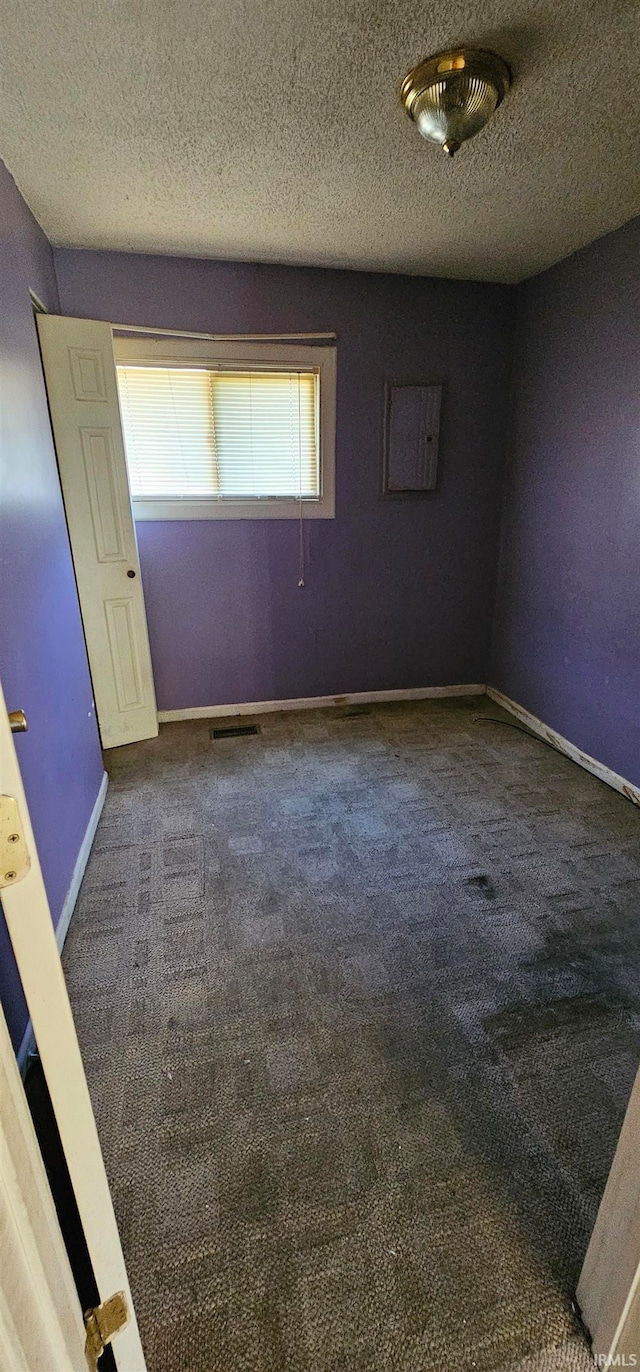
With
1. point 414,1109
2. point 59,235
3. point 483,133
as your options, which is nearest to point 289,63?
point 483,133

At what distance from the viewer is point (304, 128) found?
1.72m

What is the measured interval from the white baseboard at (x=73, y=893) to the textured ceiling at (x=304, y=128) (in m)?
2.29

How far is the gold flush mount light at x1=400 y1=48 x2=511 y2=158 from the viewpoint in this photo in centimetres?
147

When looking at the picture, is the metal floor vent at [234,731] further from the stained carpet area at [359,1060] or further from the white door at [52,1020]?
the white door at [52,1020]

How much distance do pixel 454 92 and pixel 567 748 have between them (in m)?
2.67

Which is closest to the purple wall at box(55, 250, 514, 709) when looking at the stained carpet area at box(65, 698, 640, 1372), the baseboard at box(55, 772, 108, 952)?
the baseboard at box(55, 772, 108, 952)

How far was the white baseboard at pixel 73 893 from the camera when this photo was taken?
4.50 ft

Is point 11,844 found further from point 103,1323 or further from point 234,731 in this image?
point 234,731

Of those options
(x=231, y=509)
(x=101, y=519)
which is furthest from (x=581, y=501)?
(x=101, y=519)

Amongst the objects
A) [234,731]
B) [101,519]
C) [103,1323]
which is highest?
[101,519]

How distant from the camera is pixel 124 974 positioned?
1653mm

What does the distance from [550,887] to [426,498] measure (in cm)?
235

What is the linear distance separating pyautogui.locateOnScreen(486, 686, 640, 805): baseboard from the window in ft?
5.62

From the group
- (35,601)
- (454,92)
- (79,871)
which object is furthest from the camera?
(79,871)
